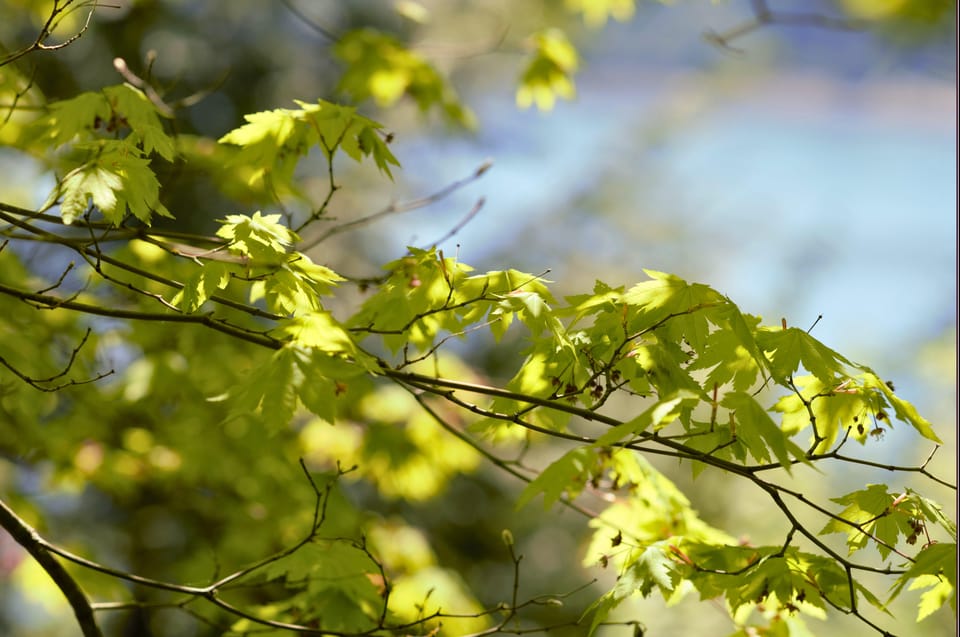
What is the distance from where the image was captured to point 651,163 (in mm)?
9453

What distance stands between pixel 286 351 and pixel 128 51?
5101 millimetres

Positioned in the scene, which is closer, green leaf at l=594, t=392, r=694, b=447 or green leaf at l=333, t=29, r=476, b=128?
green leaf at l=594, t=392, r=694, b=447

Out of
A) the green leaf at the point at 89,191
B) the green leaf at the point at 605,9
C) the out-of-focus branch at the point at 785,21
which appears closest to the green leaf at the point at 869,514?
the out-of-focus branch at the point at 785,21

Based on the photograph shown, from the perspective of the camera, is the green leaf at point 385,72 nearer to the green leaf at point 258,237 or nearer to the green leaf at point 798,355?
the green leaf at point 258,237

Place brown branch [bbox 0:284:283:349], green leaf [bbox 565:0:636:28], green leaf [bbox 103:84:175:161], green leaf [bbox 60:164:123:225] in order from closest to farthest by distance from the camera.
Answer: green leaf [bbox 60:164:123:225] → brown branch [bbox 0:284:283:349] → green leaf [bbox 103:84:175:161] → green leaf [bbox 565:0:636:28]

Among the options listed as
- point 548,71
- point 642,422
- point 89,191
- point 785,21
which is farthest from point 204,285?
point 548,71

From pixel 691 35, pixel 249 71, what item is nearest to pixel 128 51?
pixel 249 71

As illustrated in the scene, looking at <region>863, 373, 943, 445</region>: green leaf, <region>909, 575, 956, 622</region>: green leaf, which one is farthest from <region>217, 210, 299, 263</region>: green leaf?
<region>909, 575, 956, 622</region>: green leaf

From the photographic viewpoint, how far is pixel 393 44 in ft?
12.4

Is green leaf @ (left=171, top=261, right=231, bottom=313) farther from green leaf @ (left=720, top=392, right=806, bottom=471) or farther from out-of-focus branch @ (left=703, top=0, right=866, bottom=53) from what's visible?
out-of-focus branch @ (left=703, top=0, right=866, bottom=53)

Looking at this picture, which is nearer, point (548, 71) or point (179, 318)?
point (179, 318)

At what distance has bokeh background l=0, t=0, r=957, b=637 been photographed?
5.68m

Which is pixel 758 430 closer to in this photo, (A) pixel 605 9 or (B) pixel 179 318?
(B) pixel 179 318

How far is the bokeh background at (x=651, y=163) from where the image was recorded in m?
5.68
